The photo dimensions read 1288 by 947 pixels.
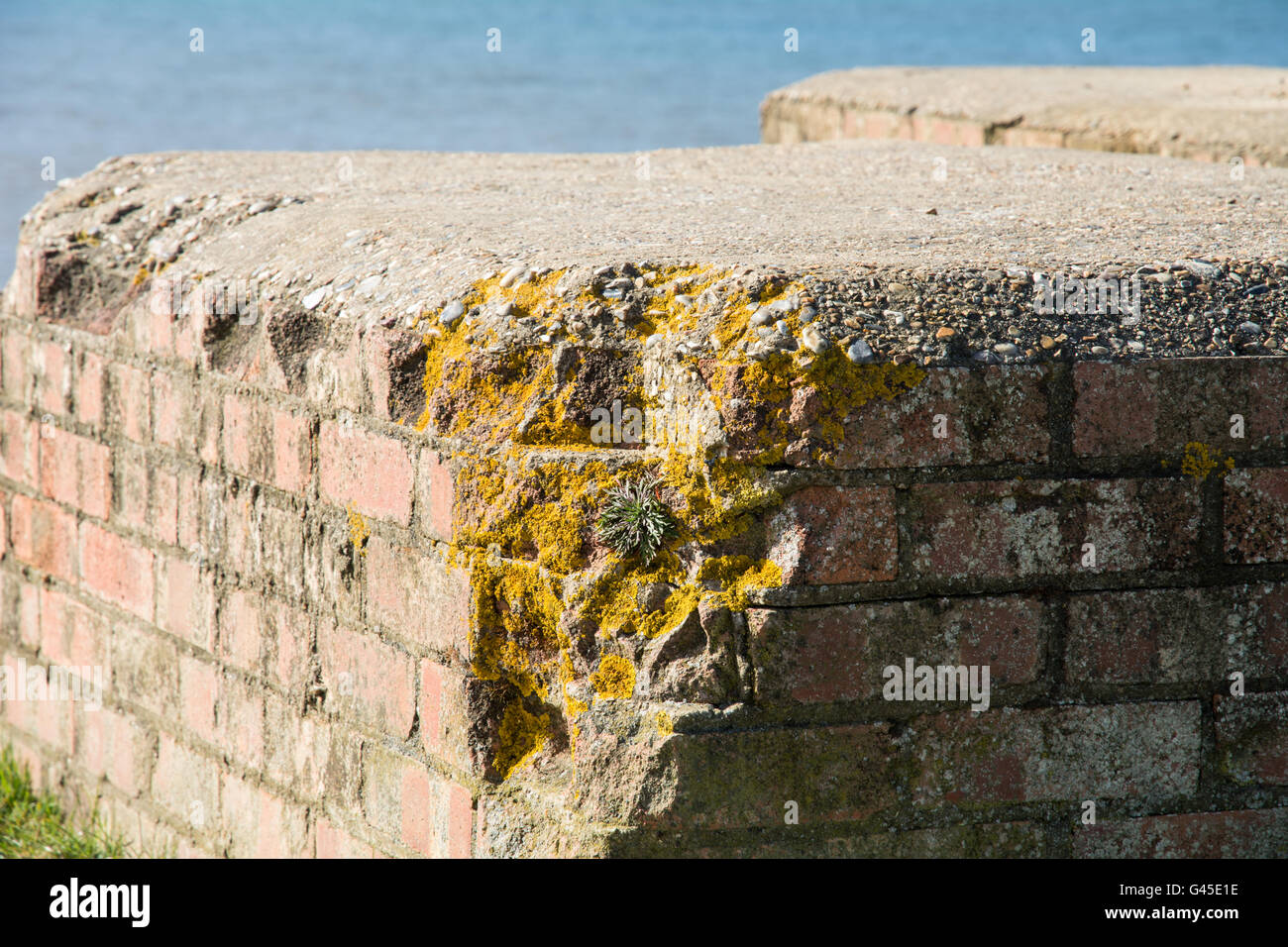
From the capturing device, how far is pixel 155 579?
7.66ft

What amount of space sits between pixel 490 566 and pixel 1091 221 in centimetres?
108

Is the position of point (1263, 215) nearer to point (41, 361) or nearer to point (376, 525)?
point (376, 525)

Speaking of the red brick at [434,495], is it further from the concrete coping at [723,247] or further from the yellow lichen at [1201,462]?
the yellow lichen at [1201,462]

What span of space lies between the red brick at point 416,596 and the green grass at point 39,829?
1.00 metres

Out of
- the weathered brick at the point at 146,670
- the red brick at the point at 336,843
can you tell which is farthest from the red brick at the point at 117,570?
the red brick at the point at 336,843

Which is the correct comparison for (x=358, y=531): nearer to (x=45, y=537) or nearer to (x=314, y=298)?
(x=314, y=298)

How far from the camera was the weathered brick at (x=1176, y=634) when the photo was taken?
1574 mm

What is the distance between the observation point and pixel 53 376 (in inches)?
102

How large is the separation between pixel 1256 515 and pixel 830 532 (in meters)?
0.53

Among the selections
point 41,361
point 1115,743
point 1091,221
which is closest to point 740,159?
point 1091,221

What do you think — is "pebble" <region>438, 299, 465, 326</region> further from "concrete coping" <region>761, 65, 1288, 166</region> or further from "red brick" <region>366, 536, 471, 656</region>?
"concrete coping" <region>761, 65, 1288, 166</region>

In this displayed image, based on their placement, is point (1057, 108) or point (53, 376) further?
point (1057, 108)

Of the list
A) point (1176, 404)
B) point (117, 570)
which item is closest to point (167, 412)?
point (117, 570)

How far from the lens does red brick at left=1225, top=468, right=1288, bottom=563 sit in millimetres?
1576
